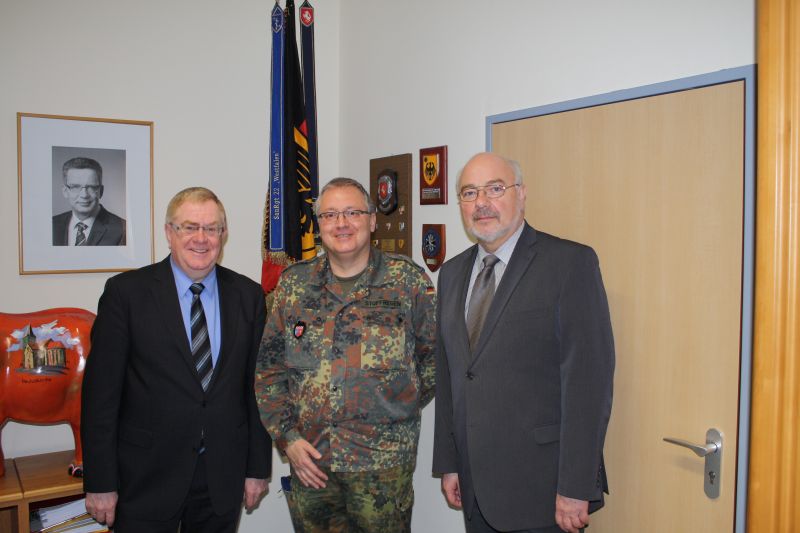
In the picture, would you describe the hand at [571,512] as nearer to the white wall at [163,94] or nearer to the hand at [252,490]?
the hand at [252,490]

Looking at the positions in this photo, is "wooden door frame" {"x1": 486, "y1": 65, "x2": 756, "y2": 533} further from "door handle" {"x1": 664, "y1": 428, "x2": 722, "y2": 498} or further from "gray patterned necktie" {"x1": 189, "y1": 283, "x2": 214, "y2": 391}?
"gray patterned necktie" {"x1": 189, "y1": 283, "x2": 214, "y2": 391}

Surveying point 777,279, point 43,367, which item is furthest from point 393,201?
point 777,279

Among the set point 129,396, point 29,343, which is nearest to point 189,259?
point 129,396

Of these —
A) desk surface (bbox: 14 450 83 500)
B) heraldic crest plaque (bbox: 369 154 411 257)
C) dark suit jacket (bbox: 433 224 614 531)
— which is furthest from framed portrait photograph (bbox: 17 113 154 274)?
dark suit jacket (bbox: 433 224 614 531)

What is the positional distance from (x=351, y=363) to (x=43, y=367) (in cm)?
118

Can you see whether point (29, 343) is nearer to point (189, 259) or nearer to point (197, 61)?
point (189, 259)

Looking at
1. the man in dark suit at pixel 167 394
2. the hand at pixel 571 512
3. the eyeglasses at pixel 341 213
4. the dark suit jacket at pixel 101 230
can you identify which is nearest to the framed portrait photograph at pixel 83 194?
the dark suit jacket at pixel 101 230

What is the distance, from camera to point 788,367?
0.72m

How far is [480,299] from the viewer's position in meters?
1.70

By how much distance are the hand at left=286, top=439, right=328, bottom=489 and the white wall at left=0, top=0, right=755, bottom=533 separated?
879 millimetres

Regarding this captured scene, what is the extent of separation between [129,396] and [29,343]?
24.7 inches

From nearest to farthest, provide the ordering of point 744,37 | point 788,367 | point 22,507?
point 788,367
point 744,37
point 22,507

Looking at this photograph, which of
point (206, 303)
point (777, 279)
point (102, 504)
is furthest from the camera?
point (206, 303)

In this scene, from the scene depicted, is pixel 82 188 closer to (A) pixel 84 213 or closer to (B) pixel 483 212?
(A) pixel 84 213
